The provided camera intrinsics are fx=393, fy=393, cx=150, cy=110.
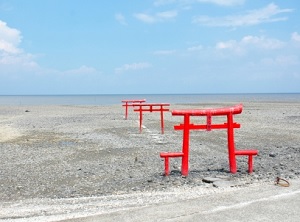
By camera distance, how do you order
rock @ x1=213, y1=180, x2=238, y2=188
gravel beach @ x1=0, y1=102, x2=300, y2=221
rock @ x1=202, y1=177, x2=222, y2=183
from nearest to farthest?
gravel beach @ x1=0, y1=102, x2=300, y2=221, rock @ x1=213, y1=180, x2=238, y2=188, rock @ x1=202, y1=177, x2=222, y2=183

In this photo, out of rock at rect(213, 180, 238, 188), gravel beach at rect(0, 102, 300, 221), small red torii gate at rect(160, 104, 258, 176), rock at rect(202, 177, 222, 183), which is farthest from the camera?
small red torii gate at rect(160, 104, 258, 176)

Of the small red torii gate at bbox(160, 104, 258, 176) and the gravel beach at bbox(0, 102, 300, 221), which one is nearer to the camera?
the gravel beach at bbox(0, 102, 300, 221)

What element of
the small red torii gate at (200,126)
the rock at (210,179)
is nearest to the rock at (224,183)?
the rock at (210,179)

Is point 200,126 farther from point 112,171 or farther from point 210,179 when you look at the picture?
point 112,171

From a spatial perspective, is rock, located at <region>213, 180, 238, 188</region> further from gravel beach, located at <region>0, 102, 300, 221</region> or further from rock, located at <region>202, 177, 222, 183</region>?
rock, located at <region>202, 177, 222, 183</region>

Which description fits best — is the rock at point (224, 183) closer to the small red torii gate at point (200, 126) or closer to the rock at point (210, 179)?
the rock at point (210, 179)

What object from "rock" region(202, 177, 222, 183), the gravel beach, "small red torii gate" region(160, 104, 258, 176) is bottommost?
the gravel beach

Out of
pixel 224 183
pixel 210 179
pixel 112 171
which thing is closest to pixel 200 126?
pixel 210 179

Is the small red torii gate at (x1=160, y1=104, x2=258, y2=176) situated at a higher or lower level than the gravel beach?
higher

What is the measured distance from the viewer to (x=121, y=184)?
24.9 feet

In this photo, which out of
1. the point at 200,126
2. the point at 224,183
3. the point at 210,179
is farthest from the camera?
the point at 200,126

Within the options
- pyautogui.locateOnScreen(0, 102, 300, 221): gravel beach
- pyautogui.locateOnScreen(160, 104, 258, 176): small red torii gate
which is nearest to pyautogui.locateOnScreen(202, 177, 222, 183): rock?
pyautogui.locateOnScreen(0, 102, 300, 221): gravel beach

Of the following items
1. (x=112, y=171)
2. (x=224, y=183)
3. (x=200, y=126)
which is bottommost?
(x=112, y=171)

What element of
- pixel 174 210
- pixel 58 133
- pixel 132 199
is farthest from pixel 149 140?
pixel 174 210
